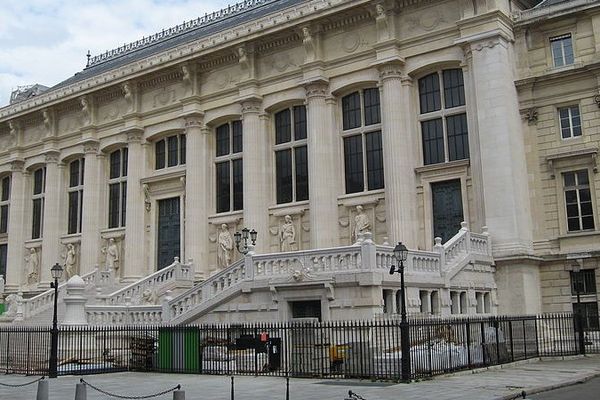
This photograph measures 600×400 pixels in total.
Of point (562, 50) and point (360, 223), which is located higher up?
point (562, 50)

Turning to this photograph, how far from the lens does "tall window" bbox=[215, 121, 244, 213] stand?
1563 inches

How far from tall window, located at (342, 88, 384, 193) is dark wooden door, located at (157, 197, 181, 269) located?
454 inches

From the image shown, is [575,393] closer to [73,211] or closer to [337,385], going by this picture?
[337,385]

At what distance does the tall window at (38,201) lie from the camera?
49.7 meters

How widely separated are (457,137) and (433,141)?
47.9 inches

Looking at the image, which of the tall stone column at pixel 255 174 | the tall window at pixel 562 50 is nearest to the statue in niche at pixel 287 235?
the tall stone column at pixel 255 174

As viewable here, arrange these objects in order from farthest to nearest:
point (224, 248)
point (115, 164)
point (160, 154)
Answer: point (115, 164) < point (160, 154) < point (224, 248)

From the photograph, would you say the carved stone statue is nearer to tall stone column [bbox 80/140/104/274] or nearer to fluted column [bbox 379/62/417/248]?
tall stone column [bbox 80/140/104/274]

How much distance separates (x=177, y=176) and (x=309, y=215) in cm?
965

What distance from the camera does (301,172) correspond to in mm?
37438

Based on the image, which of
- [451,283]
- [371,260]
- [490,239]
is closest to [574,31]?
[490,239]

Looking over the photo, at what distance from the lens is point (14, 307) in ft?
121

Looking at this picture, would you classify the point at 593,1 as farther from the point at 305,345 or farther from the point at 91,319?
the point at 91,319

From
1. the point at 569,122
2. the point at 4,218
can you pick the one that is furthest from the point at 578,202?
the point at 4,218
